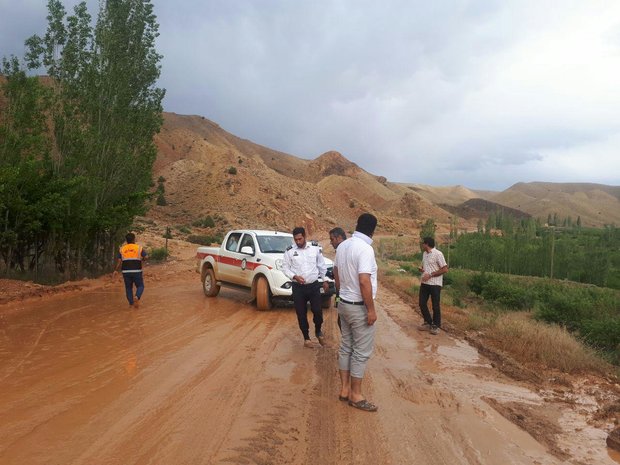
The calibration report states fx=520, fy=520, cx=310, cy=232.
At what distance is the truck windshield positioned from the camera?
42.3ft

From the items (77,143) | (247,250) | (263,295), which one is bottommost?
(263,295)

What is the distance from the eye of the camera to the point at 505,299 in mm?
16453

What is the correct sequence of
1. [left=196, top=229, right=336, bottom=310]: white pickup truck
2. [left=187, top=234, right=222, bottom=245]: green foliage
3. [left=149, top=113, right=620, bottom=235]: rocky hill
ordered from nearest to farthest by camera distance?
[left=196, top=229, right=336, bottom=310]: white pickup truck
[left=187, top=234, right=222, bottom=245]: green foliage
[left=149, top=113, right=620, bottom=235]: rocky hill

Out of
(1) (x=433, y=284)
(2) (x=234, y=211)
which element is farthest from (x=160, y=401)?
(2) (x=234, y=211)

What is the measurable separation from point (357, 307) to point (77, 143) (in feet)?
43.3

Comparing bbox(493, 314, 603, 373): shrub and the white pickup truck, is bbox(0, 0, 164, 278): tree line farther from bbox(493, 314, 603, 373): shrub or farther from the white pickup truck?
bbox(493, 314, 603, 373): shrub

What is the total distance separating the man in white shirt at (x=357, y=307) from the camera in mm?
5570

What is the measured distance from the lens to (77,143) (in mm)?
15891

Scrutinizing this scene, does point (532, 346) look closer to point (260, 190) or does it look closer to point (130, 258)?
point (130, 258)

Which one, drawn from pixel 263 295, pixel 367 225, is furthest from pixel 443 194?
pixel 367 225

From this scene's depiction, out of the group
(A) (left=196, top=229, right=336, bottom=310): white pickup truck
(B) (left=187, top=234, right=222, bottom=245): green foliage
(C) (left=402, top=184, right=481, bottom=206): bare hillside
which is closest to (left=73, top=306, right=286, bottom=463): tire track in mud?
(A) (left=196, top=229, right=336, bottom=310): white pickup truck

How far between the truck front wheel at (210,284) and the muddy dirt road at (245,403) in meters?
4.09

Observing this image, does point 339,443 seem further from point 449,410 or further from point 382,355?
point 382,355

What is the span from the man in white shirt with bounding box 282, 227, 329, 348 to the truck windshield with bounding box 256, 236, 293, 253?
4.25 meters
